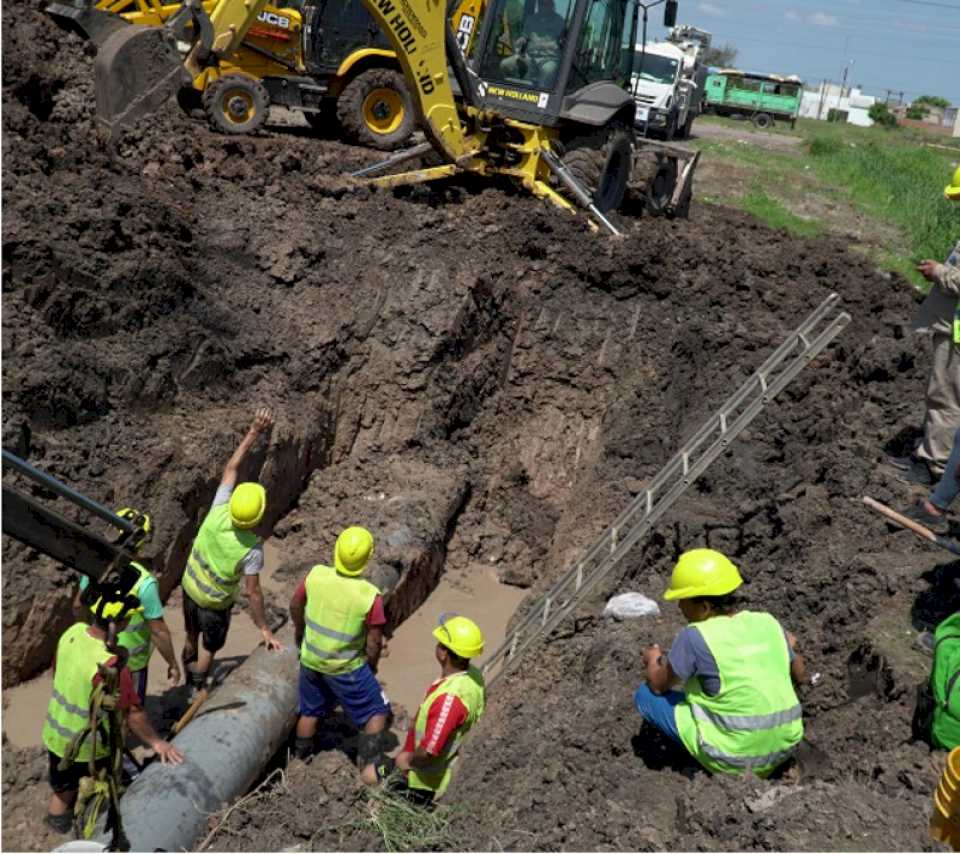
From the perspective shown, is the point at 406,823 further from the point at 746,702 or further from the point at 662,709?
the point at 746,702

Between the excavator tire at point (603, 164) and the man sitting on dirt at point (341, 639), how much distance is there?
8318 millimetres

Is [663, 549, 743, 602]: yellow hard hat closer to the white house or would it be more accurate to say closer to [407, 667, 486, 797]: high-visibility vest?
[407, 667, 486, 797]: high-visibility vest

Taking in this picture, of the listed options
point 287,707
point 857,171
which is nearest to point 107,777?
point 287,707

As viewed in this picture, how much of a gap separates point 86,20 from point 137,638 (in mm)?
8124

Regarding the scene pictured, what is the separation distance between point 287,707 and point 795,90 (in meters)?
48.3

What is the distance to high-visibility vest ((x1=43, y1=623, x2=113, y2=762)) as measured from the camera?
470 cm

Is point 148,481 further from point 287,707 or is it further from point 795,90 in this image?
point 795,90

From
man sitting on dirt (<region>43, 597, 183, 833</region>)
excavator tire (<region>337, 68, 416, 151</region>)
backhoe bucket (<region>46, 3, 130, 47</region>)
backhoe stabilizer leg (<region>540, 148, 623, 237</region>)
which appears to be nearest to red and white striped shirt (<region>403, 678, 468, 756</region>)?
man sitting on dirt (<region>43, 597, 183, 833</region>)

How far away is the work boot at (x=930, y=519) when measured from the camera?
682cm

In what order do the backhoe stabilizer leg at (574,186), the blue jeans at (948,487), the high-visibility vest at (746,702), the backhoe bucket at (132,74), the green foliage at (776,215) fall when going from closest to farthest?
1. the high-visibility vest at (746,702)
2. the blue jeans at (948,487)
3. the backhoe bucket at (132,74)
4. the backhoe stabilizer leg at (574,186)
5. the green foliage at (776,215)

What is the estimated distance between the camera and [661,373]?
33.2 feet

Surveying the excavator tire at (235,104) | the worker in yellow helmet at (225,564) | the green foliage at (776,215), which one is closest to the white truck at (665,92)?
the green foliage at (776,215)

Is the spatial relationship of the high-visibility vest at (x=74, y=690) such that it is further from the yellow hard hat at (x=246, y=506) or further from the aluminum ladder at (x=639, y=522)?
the aluminum ladder at (x=639, y=522)

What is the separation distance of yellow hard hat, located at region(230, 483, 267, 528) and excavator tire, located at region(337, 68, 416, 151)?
377 inches
